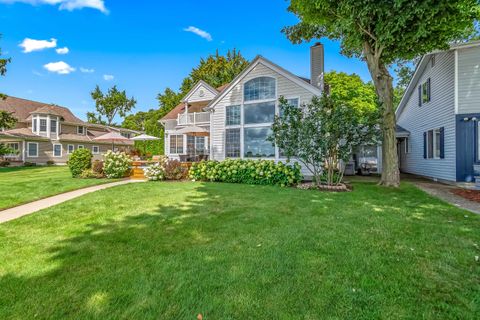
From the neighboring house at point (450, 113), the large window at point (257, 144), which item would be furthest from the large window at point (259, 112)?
the neighboring house at point (450, 113)

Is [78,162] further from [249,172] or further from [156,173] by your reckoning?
[249,172]

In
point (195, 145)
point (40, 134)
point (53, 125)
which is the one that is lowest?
point (195, 145)

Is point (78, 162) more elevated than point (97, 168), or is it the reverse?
point (78, 162)

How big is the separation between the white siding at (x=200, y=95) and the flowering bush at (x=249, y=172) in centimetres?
1114

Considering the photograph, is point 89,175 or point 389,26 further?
point 89,175

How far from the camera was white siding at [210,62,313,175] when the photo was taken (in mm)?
12727

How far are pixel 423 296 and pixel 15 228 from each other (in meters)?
6.13

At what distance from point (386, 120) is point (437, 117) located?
391 centimetres

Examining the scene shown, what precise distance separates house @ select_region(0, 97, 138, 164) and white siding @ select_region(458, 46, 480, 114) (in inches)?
1263

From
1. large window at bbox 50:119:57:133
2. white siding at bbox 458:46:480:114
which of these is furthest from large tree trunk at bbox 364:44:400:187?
large window at bbox 50:119:57:133

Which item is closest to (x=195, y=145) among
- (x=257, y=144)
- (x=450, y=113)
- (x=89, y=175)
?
(x=257, y=144)

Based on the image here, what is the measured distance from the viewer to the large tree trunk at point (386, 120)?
9.40 metres

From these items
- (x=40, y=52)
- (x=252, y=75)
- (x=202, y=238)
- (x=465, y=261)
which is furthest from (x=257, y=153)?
(x=40, y=52)

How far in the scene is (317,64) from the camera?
540 inches
